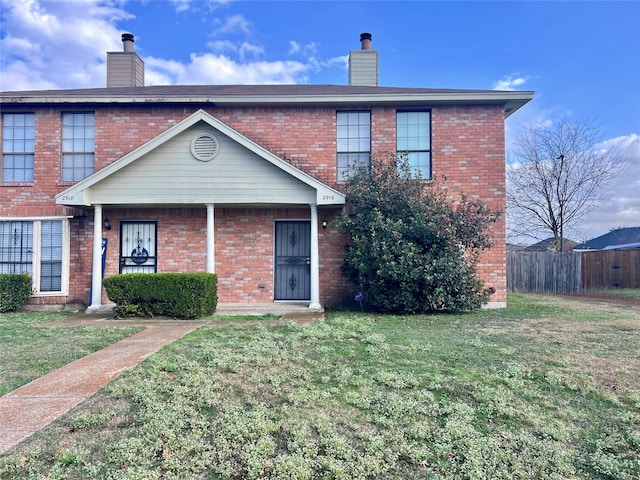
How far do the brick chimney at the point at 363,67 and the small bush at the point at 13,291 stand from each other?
10.8 m

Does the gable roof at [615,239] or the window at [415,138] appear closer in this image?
the window at [415,138]

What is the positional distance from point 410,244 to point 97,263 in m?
7.32

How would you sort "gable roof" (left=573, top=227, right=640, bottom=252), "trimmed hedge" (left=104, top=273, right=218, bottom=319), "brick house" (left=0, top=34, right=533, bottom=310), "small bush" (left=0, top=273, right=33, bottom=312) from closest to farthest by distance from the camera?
"trimmed hedge" (left=104, top=273, right=218, bottom=319) → "small bush" (left=0, top=273, right=33, bottom=312) → "brick house" (left=0, top=34, right=533, bottom=310) → "gable roof" (left=573, top=227, right=640, bottom=252)

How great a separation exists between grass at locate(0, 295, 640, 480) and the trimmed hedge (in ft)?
9.29

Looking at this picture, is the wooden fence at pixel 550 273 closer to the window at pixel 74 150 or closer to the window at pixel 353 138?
the window at pixel 353 138

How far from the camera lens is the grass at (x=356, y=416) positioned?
2914mm

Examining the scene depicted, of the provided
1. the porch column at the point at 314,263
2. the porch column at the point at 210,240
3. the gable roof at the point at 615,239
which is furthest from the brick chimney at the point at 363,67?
the gable roof at the point at 615,239

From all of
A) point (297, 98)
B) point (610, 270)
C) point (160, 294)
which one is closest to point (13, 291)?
point (160, 294)

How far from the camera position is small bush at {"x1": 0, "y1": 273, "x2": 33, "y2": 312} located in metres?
9.98

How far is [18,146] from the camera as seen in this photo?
10.9 m

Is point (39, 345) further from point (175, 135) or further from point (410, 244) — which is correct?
point (410, 244)

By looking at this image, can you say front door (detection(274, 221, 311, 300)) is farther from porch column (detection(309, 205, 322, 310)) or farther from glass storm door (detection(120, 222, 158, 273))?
glass storm door (detection(120, 222, 158, 273))

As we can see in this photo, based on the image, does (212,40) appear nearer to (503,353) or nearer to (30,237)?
(30,237)

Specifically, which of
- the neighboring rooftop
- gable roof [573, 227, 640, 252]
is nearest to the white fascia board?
the neighboring rooftop
